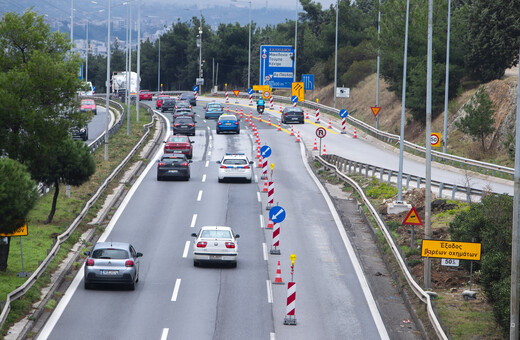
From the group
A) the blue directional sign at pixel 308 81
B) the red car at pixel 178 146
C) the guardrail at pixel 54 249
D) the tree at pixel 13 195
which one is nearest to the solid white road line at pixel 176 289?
the guardrail at pixel 54 249

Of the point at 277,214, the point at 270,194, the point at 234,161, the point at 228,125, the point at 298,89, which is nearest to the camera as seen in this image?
the point at 277,214

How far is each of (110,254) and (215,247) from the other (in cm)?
438

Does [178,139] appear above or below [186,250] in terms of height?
above

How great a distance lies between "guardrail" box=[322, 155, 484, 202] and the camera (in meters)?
36.0

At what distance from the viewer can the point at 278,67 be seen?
82.4m

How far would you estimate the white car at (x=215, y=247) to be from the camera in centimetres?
2725

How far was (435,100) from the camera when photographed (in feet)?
227

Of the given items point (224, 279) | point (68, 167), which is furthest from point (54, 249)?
point (68, 167)

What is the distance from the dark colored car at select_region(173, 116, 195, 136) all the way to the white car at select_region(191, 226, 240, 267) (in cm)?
3596

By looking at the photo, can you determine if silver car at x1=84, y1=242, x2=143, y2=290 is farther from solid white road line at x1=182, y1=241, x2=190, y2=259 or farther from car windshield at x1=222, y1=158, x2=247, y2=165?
car windshield at x1=222, y1=158, x2=247, y2=165

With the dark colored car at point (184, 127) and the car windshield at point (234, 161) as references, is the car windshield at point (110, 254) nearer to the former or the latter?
the car windshield at point (234, 161)

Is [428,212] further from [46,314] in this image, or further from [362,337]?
[46,314]

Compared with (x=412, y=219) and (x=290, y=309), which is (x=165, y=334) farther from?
(x=412, y=219)

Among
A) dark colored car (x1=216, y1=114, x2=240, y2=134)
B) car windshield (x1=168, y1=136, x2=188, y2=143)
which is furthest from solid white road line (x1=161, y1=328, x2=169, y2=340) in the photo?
dark colored car (x1=216, y1=114, x2=240, y2=134)
